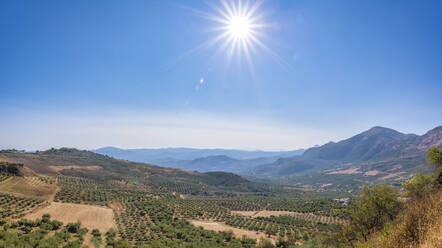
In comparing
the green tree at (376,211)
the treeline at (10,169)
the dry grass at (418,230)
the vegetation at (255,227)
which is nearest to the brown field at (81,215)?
the vegetation at (255,227)

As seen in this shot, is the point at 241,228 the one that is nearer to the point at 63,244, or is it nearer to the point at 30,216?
the point at 63,244

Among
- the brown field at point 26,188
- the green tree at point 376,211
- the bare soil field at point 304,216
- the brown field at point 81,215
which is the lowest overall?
the bare soil field at point 304,216

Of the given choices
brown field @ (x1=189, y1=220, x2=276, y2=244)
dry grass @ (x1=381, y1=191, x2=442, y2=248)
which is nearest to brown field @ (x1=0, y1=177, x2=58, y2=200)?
brown field @ (x1=189, y1=220, x2=276, y2=244)

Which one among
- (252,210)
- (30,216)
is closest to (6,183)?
(30,216)

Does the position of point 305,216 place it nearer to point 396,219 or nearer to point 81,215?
point 396,219

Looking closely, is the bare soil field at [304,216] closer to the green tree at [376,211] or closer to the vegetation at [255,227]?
the vegetation at [255,227]

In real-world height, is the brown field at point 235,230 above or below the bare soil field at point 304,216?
above

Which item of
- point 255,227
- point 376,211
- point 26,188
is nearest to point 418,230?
point 376,211
